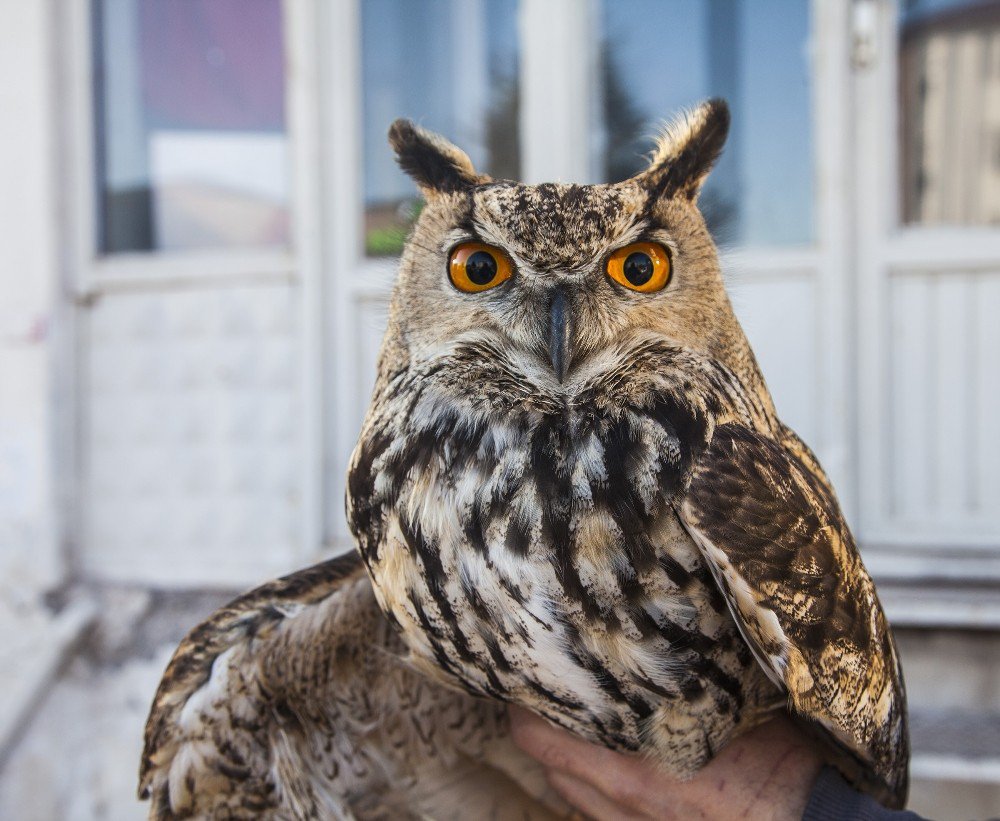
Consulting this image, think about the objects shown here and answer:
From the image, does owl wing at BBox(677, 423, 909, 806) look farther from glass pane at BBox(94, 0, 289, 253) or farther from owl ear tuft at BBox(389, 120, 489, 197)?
glass pane at BBox(94, 0, 289, 253)

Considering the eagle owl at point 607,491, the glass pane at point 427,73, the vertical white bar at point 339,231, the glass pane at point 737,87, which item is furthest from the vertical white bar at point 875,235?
the vertical white bar at point 339,231

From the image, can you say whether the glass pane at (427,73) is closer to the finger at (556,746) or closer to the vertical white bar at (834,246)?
the vertical white bar at (834,246)

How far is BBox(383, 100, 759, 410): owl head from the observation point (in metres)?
0.82

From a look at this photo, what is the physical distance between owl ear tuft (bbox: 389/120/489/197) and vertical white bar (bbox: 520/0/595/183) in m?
1.48

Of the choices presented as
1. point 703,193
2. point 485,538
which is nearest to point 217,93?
point 703,193

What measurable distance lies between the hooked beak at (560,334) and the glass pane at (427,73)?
183 centimetres

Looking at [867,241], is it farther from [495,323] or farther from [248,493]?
[248,493]

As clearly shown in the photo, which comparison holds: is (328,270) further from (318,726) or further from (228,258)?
(318,726)

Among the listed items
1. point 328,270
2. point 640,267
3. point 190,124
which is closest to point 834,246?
point 328,270

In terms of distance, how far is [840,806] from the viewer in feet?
2.83

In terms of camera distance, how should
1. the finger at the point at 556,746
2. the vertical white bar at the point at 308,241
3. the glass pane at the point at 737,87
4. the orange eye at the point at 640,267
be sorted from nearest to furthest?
1. the orange eye at the point at 640,267
2. the finger at the point at 556,746
3. the glass pane at the point at 737,87
4. the vertical white bar at the point at 308,241

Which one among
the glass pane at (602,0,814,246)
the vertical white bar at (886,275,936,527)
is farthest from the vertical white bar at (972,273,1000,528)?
the glass pane at (602,0,814,246)

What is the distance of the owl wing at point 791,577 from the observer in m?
0.73

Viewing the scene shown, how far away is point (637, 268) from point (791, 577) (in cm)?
35
